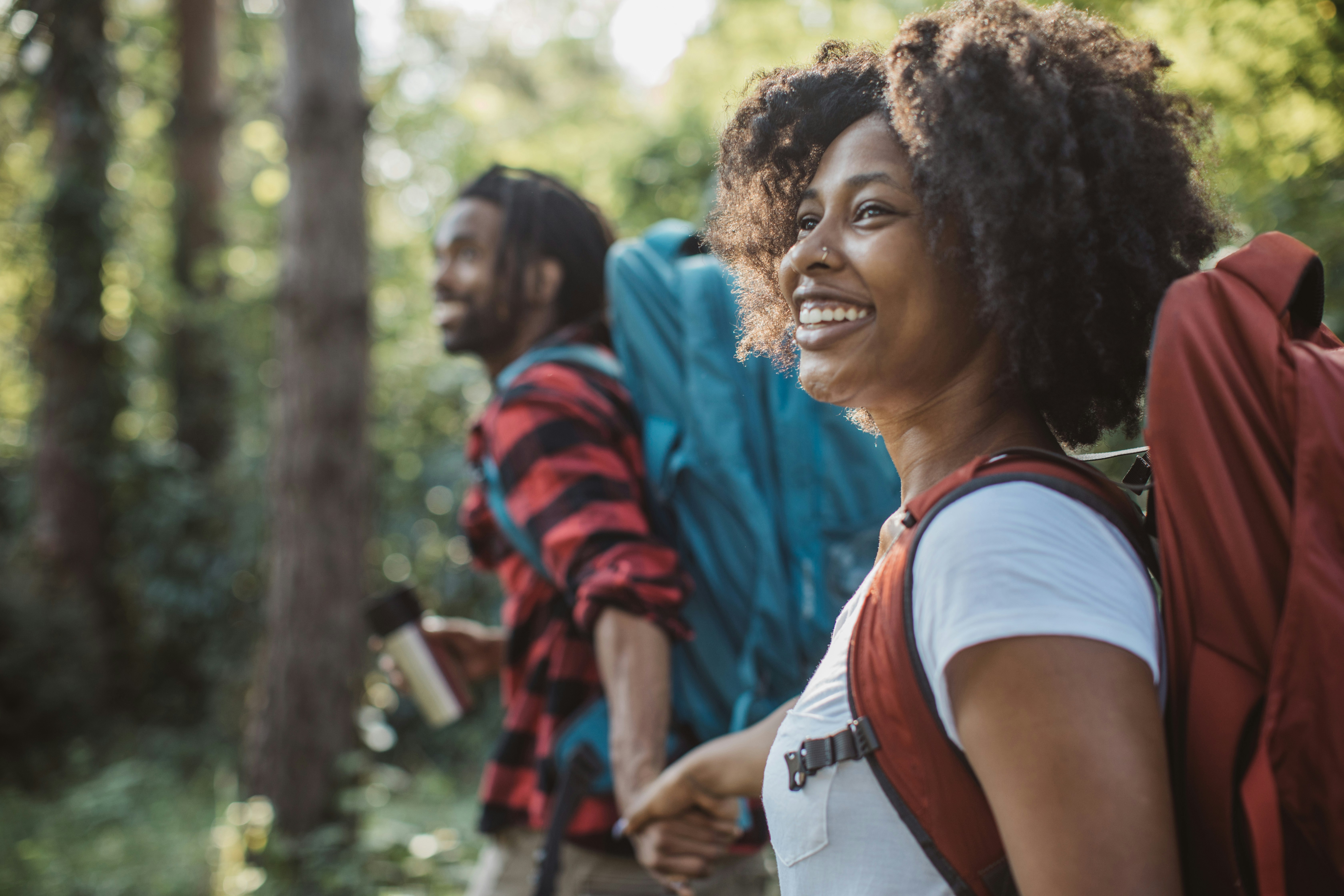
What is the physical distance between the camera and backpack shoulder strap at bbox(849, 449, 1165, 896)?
0.91 metres

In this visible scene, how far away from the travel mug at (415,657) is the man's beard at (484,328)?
652 millimetres

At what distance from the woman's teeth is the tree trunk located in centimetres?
386

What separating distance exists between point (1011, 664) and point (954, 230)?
1.60ft

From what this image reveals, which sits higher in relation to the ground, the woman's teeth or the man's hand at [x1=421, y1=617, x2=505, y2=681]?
the woman's teeth

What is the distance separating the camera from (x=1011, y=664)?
2.74 feet

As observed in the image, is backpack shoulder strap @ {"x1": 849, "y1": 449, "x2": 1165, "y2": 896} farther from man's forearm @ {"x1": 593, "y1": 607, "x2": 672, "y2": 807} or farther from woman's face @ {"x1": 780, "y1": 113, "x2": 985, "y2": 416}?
man's forearm @ {"x1": 593, "y1": 607, "x2": 672, "y2": 807}

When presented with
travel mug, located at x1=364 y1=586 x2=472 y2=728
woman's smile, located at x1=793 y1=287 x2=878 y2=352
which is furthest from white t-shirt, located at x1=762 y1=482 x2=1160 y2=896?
travel mug, located at x1=364 y1=586 x2=472 y2=728

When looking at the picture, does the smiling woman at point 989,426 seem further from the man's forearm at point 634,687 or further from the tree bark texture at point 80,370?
the tree bark texture at point 80,370

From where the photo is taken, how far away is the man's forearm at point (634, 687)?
6.33 ft

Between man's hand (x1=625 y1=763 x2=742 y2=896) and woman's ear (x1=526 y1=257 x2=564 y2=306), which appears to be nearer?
man's hand (x1=625 y1=763 x2=742 y2=896)

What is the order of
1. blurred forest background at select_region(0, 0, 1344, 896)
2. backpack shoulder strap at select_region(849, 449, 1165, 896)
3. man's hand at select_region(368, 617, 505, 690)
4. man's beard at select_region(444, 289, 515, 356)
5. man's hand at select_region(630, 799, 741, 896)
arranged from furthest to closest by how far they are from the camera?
blurred forest background at select_region(0, 0, 1344, 896) → man's hand at select_region(368, 617, 505, 690) → man's beard at select_region(444, 289, 515, 356) → man's hand at select_region(630, 799, 741, 896) → backpack shoulder strap at select_region(849, 449, 1165, 896)

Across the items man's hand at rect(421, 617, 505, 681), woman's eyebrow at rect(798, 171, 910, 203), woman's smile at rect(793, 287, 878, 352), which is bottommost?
man's hand at rect(421, 617, 505, 681)

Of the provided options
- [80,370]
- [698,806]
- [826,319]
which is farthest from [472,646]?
[80,370]

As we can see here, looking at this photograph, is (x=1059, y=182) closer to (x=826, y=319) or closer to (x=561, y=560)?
(x=826, y=319)
